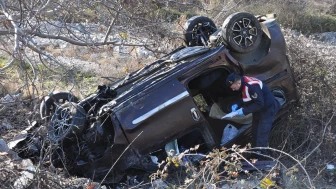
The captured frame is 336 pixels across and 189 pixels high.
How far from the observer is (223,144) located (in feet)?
18.1

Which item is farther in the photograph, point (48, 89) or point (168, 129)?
point (48, 89)

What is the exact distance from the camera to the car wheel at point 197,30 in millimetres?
6934

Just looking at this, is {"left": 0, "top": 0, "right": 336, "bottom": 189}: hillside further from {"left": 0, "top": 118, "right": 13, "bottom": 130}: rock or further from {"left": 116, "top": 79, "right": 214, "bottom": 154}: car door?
{"left": 116, "top": 79, "right": 214, "bottom": 154}: car door

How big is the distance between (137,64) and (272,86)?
15.2 feet

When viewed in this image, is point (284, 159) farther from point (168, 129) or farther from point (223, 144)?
point (168, 129)

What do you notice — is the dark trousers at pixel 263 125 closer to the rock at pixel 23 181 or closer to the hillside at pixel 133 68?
the hillside at pixel 133 68

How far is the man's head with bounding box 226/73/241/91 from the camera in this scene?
5355mm

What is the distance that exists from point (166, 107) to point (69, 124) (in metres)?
1.10

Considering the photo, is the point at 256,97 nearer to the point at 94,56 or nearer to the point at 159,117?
the point at 159,117

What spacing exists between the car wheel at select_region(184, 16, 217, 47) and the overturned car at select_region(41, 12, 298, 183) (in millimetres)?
835

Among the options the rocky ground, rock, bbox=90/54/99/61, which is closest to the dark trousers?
the rocky ground

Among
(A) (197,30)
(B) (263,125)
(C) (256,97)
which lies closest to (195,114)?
(C) (256,97)

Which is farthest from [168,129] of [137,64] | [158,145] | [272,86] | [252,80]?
[137,64]

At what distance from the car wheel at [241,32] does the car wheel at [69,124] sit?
2.11 metres
